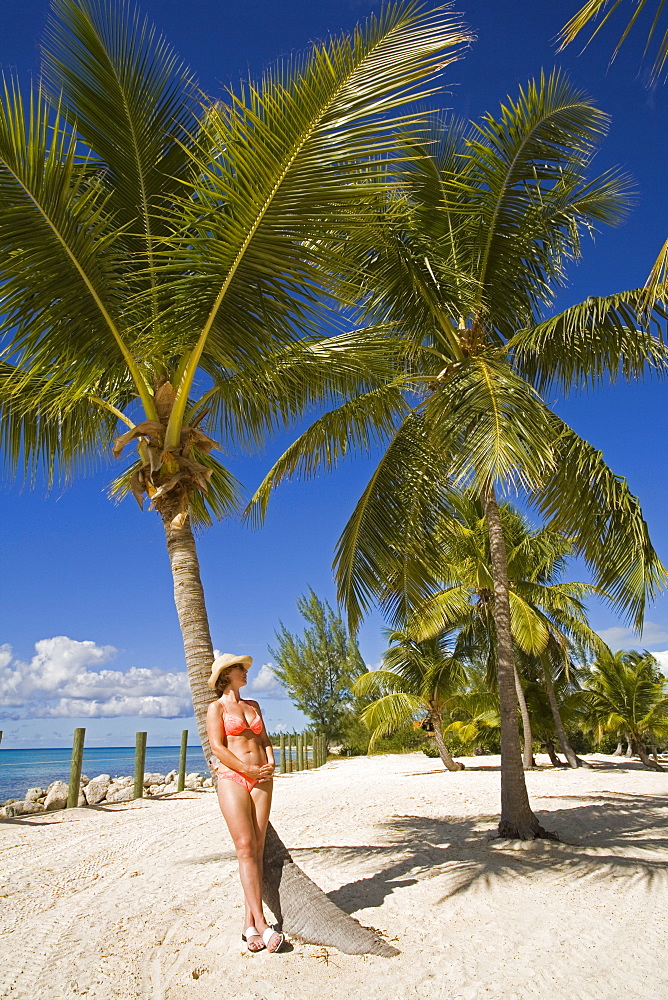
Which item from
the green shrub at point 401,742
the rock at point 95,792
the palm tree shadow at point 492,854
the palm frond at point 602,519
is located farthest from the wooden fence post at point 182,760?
the green shrub at point 401,742

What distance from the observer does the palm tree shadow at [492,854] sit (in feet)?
17.4

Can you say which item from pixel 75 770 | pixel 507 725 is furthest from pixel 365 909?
pixel 75 770

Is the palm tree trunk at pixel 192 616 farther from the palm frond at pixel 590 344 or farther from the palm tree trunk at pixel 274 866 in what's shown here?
the palm frond at pixel 590 344

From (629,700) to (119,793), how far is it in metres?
15.1

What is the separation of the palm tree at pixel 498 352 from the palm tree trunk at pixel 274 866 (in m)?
2.69

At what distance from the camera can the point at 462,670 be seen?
1744 cm

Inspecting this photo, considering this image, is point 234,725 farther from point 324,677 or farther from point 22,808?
point 324,677

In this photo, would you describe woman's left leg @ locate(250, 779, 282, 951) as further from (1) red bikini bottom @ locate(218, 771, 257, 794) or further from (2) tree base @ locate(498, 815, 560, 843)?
(2) tree base @ locate(498, 815, 560, 843)

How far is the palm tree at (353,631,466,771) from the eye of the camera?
56.8 feet

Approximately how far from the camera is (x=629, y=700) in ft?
68.0

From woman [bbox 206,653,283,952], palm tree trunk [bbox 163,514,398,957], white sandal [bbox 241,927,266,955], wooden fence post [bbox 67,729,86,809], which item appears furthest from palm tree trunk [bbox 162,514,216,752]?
wooden fence post [bbox 67,729,86,809]

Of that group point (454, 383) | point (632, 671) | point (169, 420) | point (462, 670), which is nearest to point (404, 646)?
point (462, 670)

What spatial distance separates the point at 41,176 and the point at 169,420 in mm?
1851

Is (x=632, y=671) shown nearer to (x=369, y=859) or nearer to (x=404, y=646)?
(x=404, y=646)
